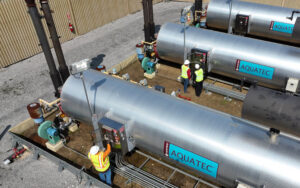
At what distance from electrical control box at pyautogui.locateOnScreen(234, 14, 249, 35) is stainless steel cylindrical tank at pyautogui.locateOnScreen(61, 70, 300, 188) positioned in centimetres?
1495

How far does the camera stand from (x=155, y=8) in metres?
35.6

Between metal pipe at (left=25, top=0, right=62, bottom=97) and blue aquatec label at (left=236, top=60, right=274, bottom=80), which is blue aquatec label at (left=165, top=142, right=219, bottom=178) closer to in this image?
blue aquatec label at (left=236, top=60, right=274, bottom=80)

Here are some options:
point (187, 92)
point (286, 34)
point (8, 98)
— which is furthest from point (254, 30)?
point (8, 98)

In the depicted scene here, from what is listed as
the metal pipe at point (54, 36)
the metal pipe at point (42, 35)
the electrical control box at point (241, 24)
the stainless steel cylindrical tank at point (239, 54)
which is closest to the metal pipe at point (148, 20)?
the stainless steel cylindrical tank at point (239, 54)

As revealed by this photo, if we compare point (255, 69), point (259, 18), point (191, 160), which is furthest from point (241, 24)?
point (191, 160)

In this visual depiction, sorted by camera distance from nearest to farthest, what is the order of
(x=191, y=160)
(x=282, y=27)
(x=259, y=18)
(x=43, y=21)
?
(x=191, y=160), (x=282, y=27), (x=259, y=18), (x=43, y=21)

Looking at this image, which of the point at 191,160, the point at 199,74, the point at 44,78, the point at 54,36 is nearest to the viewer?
the point at 191,160

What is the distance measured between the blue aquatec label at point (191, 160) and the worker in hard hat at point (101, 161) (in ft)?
8.11

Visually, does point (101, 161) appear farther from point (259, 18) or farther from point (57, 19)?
point (57, 19)

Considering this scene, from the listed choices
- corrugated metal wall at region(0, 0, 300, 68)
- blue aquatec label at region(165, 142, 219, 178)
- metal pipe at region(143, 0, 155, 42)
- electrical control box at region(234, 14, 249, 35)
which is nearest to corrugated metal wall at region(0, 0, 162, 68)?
corrugated metal wall at region(0, 0, 300, 68)

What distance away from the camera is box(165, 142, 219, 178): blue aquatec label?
8.91 metres

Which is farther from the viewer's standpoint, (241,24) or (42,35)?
(241,24)

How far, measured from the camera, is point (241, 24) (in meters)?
22.0

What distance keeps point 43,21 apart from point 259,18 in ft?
65.3
